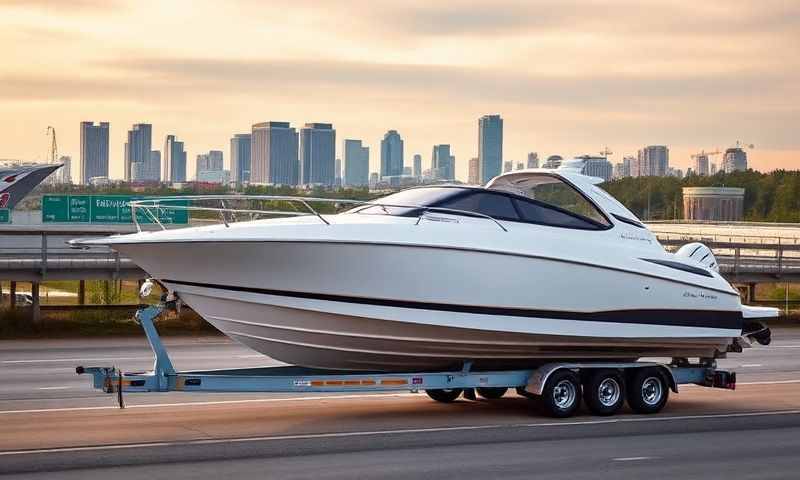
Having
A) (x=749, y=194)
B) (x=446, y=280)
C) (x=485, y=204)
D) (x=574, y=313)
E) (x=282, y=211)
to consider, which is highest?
(x=749, y=194)

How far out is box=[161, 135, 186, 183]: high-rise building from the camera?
154 metres

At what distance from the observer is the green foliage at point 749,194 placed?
326 ft

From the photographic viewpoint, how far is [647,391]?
57.8 ft

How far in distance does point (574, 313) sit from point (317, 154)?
100 m

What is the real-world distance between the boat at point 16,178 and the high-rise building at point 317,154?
166 feet

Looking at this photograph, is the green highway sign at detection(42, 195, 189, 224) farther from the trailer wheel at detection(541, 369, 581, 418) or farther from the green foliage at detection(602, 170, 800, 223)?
the green foliage at detection(602, 170, 800, 223)

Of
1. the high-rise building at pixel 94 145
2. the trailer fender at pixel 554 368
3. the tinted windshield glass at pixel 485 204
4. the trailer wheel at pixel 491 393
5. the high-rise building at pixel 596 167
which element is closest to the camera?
the tinted windshield glass at pixel 485 204

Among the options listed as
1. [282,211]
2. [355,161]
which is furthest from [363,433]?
[355,161]

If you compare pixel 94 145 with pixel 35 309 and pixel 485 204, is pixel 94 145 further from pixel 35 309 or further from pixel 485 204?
pixel 485 204

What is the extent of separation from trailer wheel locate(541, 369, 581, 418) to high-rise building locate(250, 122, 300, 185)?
319 ft

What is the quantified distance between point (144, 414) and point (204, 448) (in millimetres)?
2954

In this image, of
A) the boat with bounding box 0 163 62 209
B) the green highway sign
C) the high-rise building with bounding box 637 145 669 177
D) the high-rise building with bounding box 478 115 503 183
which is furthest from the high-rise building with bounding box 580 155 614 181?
the high-rise building with bounding box 637 145 669 177

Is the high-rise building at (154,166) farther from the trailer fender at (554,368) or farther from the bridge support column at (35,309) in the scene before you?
the trailer fender at (554,368)

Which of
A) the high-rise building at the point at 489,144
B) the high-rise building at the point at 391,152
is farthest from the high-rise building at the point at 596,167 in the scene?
the high-rise building at the point at 391,152
